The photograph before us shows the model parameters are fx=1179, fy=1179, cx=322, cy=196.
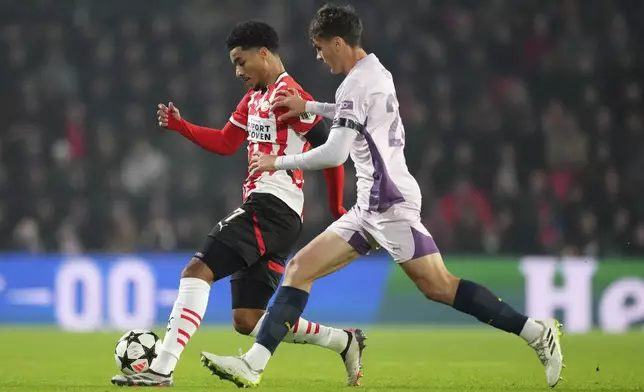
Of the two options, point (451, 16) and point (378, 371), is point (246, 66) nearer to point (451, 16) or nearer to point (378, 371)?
point (378, 371)

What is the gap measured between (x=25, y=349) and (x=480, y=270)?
19.2 feet

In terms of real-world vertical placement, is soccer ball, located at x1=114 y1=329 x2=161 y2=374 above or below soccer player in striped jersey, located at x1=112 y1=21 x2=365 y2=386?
below

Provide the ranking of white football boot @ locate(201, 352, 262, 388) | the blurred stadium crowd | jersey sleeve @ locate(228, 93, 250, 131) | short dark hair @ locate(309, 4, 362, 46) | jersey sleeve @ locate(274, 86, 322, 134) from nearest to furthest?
1. white football boot @ locate(201, 352, 262, 388)
2. short dark hair @ locate(309, 4, 362, 46)
3. jersey sleeve @ locate(274, 86, 322, 134)
4. jersey sleeve @ locate(228, 93, 250, 131)
5. the blurred stadium crowd

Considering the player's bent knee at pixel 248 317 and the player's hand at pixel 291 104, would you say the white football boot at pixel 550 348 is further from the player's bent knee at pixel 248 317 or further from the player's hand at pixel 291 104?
the player's hand at pixel 291 104

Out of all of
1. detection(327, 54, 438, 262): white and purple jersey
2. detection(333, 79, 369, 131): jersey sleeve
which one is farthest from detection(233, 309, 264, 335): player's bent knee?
detection(333, 79, 369, 131): jersey sleeve

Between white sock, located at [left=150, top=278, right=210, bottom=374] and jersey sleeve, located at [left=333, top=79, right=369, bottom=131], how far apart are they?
1192 mm

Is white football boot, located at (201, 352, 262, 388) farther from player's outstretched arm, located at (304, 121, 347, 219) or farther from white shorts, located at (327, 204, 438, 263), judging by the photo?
player's outstretched arm, located at (304, 121, 347, 219)

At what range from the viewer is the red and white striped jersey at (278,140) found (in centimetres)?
678

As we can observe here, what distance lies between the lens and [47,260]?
14.0m

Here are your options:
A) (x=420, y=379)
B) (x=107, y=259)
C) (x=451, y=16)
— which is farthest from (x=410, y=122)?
(x=420, y=379)

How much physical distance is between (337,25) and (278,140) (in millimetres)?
872

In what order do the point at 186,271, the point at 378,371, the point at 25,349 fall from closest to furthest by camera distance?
the point at 186,271
the point at 378,371
the point at 25,349

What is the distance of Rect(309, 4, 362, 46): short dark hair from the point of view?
627 centimetres

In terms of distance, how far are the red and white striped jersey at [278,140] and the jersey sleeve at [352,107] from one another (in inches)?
25.1
